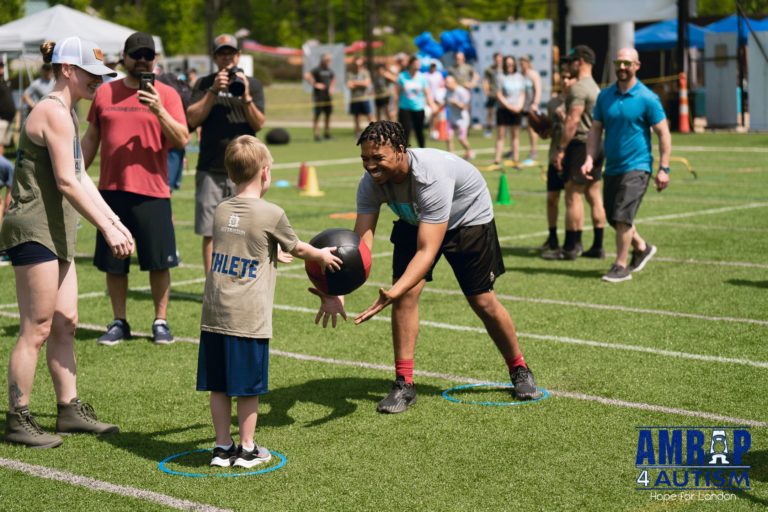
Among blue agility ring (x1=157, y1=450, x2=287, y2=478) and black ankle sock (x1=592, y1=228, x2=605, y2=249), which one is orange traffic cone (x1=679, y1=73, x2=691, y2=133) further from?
blue agility ring (x1=157, y1=450, x2=287, y2=478)

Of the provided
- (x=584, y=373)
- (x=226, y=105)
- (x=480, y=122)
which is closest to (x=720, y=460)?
(x=584, y=373)

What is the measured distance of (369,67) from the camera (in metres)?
44.7

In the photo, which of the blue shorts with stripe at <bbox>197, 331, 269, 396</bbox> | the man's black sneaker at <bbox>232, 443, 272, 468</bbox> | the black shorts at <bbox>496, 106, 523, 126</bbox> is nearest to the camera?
the blue shorts with stripe at <bbox>197, 331, 269, 396</bbox>

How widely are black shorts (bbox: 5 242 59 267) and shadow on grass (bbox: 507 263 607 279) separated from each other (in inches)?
268

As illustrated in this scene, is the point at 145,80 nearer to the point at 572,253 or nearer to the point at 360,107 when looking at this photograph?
the point at 572,253

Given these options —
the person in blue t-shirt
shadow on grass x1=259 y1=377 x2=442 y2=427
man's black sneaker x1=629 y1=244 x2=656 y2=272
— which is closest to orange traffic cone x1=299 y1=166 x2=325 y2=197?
the person in blue t-shirt

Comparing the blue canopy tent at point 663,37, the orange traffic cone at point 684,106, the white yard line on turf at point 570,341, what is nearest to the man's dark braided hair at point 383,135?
the white yard line on turf at point 570,341

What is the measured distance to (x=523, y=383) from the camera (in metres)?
7.18

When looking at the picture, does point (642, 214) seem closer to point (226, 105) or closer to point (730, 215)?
point (730, 215)

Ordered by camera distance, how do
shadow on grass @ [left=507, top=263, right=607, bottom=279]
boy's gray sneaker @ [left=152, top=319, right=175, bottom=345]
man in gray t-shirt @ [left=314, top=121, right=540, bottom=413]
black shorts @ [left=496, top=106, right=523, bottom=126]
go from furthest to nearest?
black shorts @ [left=496, top=106, right=523, bottom=126], shadow on grass @ [left=507, top=263, right=607, bottom=279], boy's gray sneaker @ [left=152, top=319, right=175, bottom=345], man in gray t-shirt @ [left=314, top=121, right=540, bottom=413]

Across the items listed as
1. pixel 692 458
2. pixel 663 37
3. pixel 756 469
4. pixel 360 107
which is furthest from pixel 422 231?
pixel 663 37

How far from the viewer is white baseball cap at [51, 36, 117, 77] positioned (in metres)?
6.21

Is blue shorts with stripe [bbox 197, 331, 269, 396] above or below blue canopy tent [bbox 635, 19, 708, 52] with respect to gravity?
below

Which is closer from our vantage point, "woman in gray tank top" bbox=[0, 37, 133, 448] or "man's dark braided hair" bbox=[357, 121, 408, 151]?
"woman in gray tank top" bbox=[0, 37, 133, 448]
